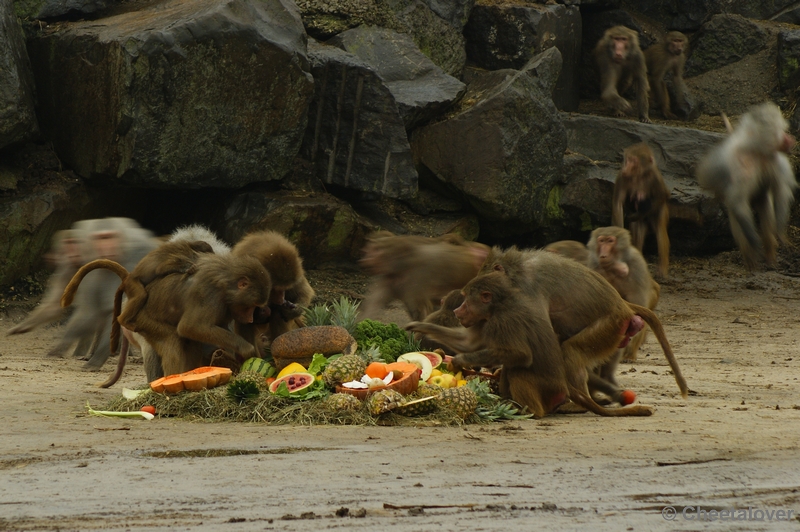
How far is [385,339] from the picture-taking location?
22.8 feet

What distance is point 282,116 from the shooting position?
37.6 feet

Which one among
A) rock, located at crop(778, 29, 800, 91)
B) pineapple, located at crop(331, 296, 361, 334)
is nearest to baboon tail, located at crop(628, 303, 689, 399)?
pineapple, located at crop(331, 296, 361, 334)

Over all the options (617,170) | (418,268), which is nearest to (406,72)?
(617,170)

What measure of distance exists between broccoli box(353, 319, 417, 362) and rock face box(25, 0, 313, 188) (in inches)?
189

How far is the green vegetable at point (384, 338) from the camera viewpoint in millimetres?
6809

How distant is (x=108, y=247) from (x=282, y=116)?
10.7ft

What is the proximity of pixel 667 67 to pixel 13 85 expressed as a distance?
10.8m

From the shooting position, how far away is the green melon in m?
6.36

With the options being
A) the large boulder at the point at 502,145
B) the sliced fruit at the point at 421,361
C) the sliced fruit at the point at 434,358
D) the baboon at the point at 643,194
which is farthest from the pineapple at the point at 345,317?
the baboon at the point at 643,194

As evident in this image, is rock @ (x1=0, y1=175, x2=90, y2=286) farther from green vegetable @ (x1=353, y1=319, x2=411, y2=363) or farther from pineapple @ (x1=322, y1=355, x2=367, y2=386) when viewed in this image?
pineapple @ (x1=322, y1=355, x2=367, y2=386)

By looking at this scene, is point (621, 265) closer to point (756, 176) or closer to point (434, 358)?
point (434, 358)

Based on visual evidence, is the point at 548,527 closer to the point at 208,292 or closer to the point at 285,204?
the point at 208,292

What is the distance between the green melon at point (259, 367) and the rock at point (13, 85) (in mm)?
5574

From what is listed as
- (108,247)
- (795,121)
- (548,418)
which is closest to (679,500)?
(548,418)
